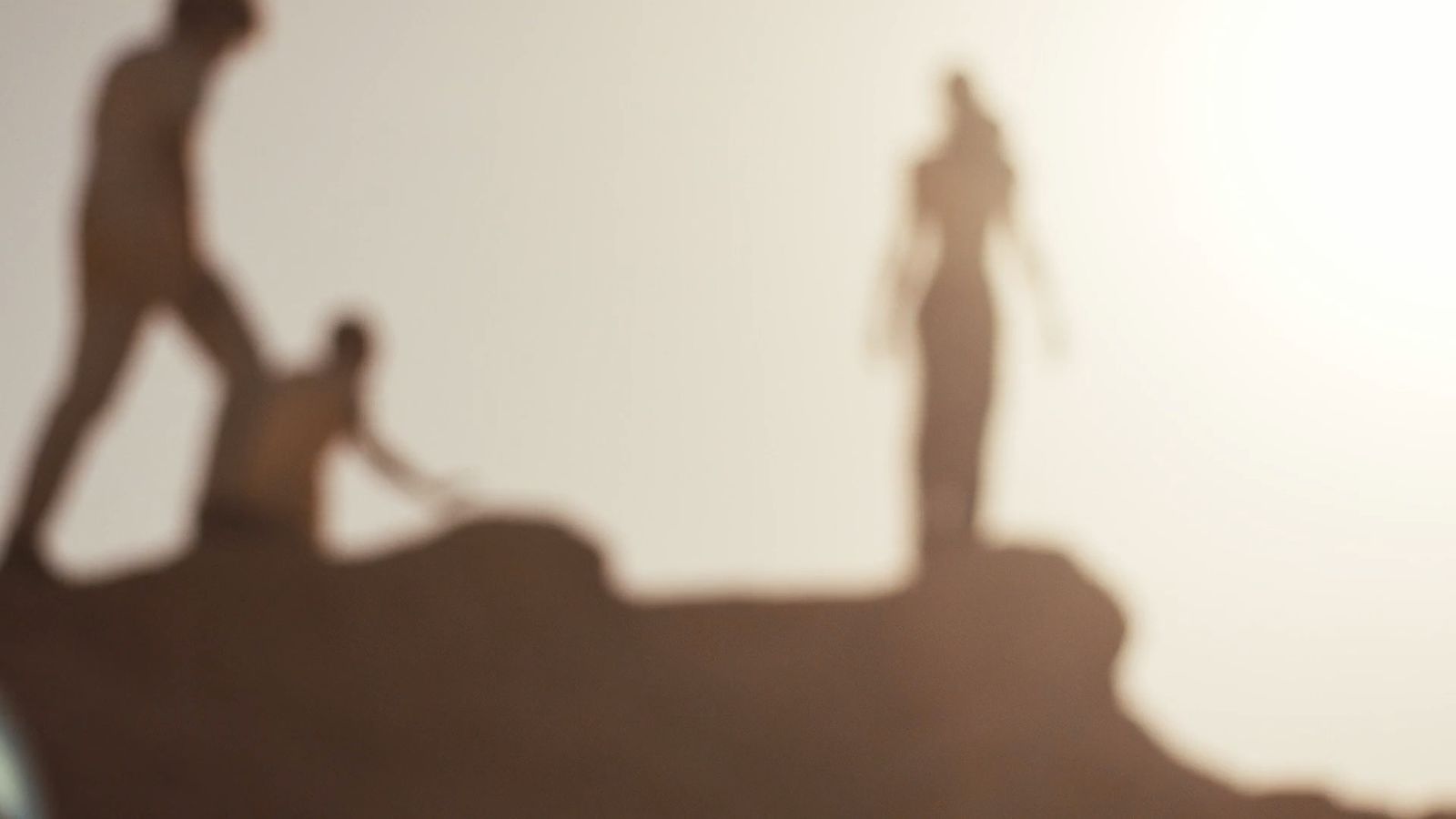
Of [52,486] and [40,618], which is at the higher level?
[52,486]

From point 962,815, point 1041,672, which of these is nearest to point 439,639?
point 962,815

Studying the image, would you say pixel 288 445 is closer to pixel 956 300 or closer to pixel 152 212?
pixel 152 212

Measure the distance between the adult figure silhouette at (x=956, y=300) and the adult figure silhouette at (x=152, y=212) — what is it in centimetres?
399

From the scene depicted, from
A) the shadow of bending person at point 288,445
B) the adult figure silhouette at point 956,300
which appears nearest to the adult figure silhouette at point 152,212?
the shadow of bending person at point 288,445

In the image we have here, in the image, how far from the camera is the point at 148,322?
754cm

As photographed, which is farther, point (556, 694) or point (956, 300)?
point (956, 300)

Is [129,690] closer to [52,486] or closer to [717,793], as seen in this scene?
[52,486]

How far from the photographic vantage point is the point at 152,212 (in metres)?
7.50

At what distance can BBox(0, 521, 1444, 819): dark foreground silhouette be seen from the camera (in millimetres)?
6465

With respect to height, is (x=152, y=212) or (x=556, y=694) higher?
(x=152, y=212)

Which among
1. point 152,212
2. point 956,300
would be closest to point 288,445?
point 152,212

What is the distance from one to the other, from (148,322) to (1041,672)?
14.5 feet

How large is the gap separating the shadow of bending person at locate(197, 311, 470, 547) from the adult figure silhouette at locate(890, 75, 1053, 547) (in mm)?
2931

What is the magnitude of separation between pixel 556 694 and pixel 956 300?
12.4 ft
